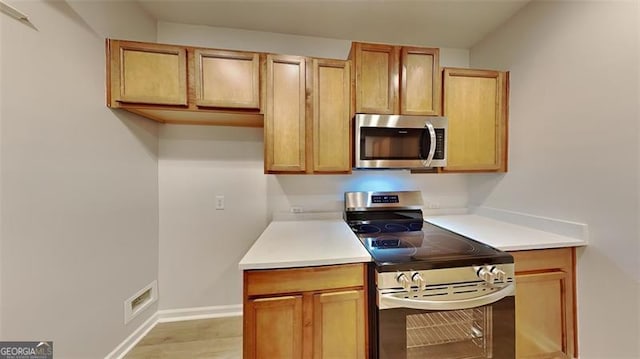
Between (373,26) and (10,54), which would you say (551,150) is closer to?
(373,26)

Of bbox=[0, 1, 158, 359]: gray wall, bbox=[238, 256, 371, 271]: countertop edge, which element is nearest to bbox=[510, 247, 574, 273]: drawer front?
bbox=[238, 256, 371, 271]: countertop edge

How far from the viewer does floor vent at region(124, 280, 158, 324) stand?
178cm

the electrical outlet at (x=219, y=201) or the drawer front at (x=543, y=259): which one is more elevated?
the electrical outlet at (x=219, y=201)

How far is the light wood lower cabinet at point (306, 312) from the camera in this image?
120 centimetres

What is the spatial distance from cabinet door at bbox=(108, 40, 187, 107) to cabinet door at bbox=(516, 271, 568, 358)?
2.53m

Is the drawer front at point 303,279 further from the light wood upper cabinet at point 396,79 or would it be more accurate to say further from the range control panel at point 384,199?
the light wood upper cabinet at point 396,79

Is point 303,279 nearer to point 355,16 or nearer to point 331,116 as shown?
point 331,116

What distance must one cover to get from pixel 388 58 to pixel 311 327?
1891 mm

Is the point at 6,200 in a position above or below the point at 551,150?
below

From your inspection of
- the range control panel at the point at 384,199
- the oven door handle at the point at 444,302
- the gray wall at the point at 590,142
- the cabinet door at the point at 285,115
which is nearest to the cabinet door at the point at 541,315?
the gray wall at the point at 590,142

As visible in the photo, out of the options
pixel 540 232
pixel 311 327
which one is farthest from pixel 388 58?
pixel 311 327

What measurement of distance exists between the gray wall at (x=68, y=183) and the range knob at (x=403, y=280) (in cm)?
178

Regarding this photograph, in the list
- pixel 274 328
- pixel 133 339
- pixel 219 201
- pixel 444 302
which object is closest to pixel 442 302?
pixel 444 302

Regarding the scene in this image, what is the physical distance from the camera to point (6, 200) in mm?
1021
